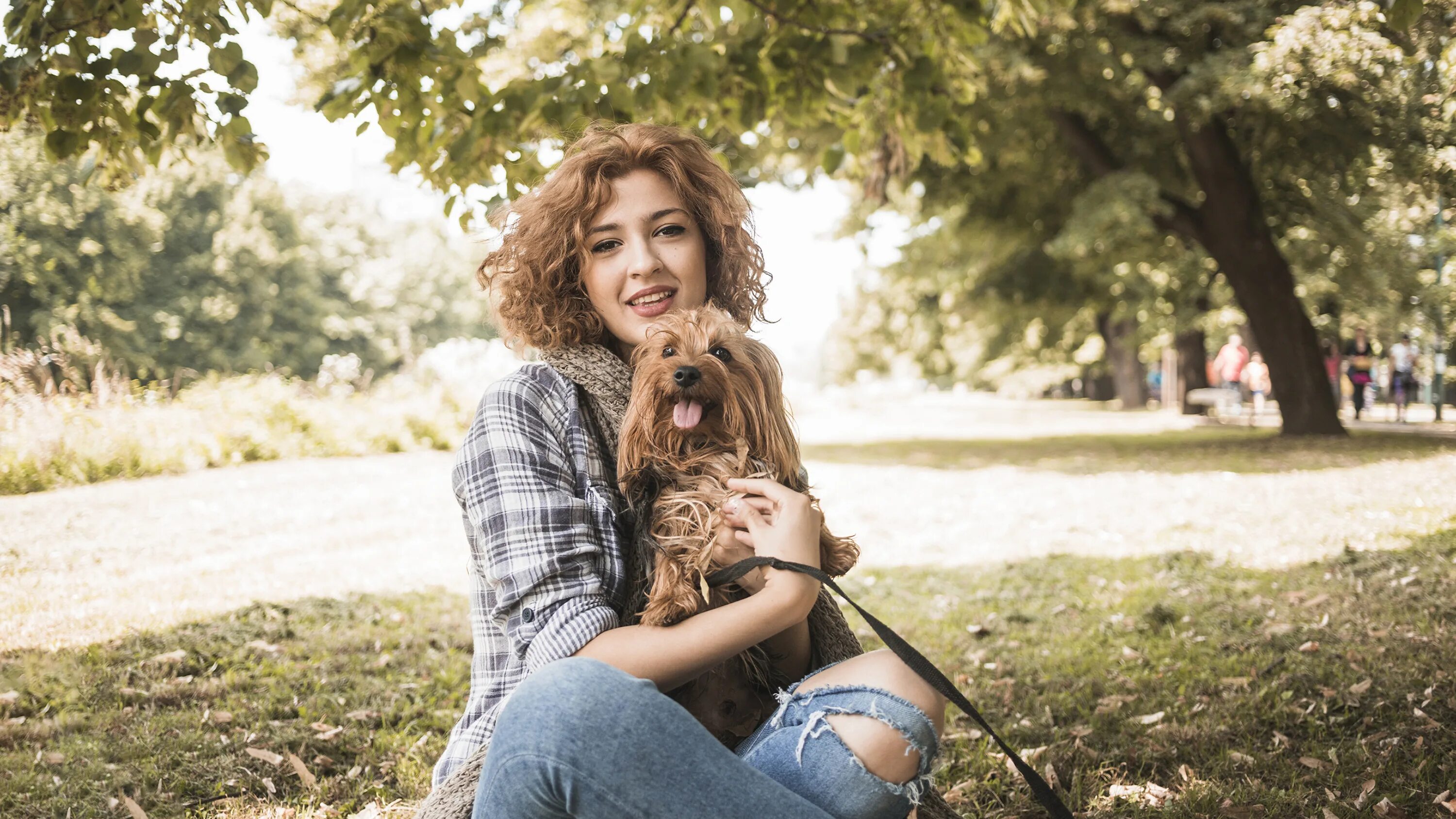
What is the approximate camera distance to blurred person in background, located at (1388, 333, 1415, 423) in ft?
61.7

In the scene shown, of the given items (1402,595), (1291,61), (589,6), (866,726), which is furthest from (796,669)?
(1291,61)

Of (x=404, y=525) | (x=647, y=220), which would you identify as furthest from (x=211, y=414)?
(x=647, y=220)

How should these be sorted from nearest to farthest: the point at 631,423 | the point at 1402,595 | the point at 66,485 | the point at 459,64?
the point at 631,423, the point at 459,64, the point at 1402,595, the point at 66,485

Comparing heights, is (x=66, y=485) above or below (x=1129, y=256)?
below

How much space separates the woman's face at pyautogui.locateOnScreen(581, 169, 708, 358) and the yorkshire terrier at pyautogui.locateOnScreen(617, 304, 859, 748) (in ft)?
0.54

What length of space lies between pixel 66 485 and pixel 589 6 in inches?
296

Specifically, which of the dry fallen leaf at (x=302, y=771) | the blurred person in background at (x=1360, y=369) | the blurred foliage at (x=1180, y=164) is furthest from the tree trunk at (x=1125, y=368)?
the dry fallen leaf at (x=302, y=771)

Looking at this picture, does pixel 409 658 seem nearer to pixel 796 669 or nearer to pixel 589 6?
pixel 796 669

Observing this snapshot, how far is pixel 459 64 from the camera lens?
4.21m

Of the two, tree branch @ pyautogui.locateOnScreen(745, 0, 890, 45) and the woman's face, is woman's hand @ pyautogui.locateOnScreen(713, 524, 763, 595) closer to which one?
the woman's face

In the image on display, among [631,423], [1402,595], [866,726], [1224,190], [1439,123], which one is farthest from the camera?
[1224,190]

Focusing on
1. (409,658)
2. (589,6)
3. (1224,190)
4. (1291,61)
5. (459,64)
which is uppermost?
(589,6)

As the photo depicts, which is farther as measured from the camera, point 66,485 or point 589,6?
point 589,6

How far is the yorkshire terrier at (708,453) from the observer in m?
2.17
